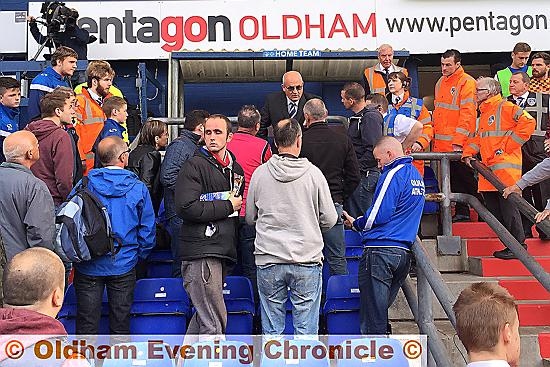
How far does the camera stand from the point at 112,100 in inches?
237

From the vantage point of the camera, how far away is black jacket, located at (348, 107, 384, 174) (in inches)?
228

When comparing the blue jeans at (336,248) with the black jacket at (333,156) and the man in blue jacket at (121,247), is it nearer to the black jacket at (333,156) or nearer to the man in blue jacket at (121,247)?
the black jacket at (333,156)

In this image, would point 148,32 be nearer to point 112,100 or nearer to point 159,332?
point 112,100

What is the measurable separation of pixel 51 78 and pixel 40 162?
154 centimetres

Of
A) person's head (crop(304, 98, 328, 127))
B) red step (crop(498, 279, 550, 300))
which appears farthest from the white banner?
red step (crop(498, 279, 550, 300))

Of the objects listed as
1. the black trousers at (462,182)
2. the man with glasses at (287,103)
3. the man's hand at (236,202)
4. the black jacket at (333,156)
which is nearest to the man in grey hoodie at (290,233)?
the man's hand at (236,202)

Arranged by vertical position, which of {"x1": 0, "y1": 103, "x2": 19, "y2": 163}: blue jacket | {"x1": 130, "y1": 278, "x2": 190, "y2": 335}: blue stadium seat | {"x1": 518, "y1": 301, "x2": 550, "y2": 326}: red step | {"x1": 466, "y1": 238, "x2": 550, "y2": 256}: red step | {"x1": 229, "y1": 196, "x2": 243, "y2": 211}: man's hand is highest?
{"x1": 0, "y1": 103, "x2": 19, "y2": 163}: blue jacket

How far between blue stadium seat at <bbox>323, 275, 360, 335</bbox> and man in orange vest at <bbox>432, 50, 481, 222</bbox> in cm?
222

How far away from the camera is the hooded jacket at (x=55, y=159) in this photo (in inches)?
194

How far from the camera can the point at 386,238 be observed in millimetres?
4562

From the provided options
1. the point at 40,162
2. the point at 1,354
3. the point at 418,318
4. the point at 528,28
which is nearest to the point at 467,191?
the point at 418,318

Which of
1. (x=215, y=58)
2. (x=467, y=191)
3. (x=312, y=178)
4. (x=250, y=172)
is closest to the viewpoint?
(x=312, y=178)

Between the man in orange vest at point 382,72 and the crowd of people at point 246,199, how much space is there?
1324 millimetres

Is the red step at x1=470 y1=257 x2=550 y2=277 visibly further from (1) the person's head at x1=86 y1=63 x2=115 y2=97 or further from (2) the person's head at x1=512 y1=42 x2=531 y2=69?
Answer: (1) the person's head at x1=86 y1=63 x2=115 y2=97
